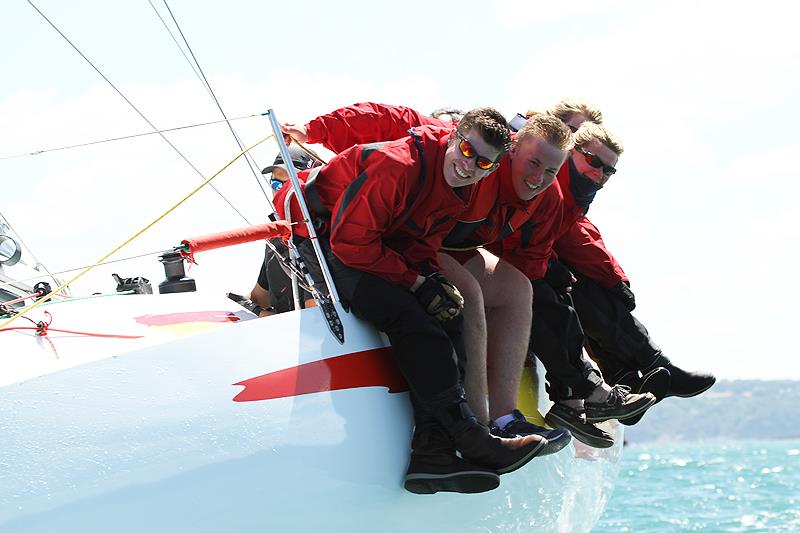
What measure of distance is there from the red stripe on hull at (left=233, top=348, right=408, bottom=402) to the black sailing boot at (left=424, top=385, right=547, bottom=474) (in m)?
0.21

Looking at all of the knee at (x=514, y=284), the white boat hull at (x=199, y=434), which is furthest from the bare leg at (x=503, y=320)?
the white boat hull at (x=199, y=434)

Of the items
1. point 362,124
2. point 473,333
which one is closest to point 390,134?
point 362,124

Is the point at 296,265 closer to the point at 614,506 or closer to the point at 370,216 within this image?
the point at 370,216

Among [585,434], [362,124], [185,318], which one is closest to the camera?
[185,318]

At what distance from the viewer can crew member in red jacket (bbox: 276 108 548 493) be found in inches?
166

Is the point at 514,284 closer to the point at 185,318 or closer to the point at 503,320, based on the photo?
the point at 503,320

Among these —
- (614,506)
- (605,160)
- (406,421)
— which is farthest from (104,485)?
(614,506)

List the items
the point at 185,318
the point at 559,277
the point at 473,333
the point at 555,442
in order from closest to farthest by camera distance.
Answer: the point at 555,442, the point at 473,333, the point at 185,318, the point at 559,277

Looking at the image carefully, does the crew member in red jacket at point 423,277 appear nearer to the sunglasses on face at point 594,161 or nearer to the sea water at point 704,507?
the sunglasses on face at point 594,161

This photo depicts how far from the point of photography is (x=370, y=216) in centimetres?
419

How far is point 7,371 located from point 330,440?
1153mm

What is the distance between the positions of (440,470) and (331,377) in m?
0.55

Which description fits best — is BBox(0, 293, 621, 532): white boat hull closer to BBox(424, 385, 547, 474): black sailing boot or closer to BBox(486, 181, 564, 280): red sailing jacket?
BBox(424, 385, 547, 474): black sailing boot

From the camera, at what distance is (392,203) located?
13.7 feet
